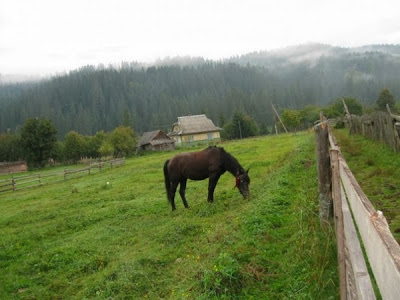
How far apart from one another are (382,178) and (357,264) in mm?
7141

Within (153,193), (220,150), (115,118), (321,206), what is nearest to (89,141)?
(153,193)

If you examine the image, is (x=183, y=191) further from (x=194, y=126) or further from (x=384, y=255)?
(x=194, y=126)

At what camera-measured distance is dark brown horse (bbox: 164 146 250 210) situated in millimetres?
10917

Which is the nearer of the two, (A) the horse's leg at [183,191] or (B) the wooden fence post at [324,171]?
(B) the wooden fence post at [324,171]

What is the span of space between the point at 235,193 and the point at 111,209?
4.80 meters

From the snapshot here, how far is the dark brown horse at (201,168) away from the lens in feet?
35.8

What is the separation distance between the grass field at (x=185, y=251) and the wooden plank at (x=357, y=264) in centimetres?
96

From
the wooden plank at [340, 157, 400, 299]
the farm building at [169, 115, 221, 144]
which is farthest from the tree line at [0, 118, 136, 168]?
the wooden plank at [340, 157, 400, 299]

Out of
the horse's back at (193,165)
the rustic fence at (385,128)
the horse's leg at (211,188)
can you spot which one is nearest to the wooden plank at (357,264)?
the horse's leg at (211,188)

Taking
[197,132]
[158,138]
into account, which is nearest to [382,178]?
[158,138]

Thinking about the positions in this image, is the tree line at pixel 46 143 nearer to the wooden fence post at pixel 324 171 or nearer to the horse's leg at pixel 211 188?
the horse's leg at pixel 211 188

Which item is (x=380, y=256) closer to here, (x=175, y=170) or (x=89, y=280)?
(x=89, y=280)

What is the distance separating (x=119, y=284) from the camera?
5.89 m

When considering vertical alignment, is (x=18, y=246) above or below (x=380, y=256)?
below
